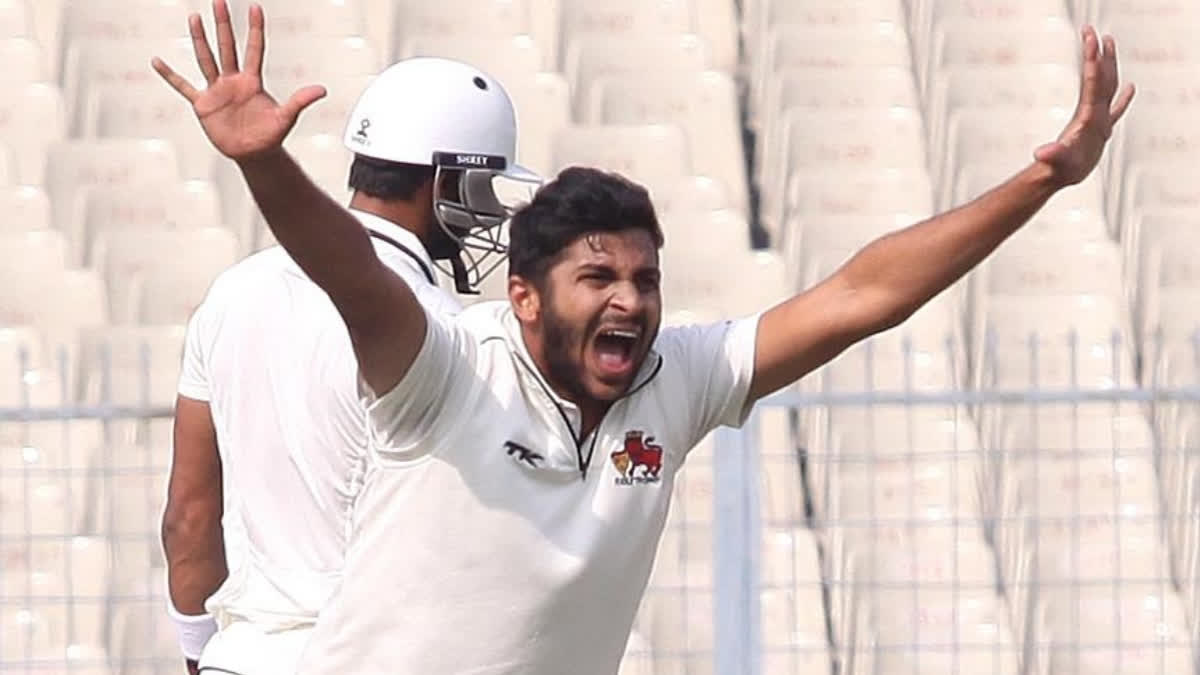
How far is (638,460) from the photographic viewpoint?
300 centimetres

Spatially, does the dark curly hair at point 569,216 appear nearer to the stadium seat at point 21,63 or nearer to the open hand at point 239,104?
Result: the open hand at point 239,104

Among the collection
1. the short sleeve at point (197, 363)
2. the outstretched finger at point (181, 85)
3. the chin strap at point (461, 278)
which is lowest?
the short sleeve at point (197, 363)

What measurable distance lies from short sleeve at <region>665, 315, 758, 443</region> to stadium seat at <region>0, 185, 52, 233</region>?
354 centimetres

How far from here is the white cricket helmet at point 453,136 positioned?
3.34 meters

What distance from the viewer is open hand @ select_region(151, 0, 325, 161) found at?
Result: 2.61 meters

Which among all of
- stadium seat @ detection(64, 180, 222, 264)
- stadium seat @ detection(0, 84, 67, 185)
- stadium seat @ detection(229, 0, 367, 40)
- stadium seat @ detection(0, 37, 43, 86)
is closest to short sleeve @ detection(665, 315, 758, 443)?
stadium seat @ detection(64, 180, 222, 264)

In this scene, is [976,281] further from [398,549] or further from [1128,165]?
[398,549]

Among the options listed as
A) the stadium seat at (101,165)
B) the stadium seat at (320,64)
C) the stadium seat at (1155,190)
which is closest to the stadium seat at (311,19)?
the stadium seat at (320,64)

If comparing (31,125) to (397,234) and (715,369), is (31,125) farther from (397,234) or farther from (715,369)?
(715,369)

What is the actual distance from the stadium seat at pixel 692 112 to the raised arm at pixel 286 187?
4.42m

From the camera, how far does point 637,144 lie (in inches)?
265

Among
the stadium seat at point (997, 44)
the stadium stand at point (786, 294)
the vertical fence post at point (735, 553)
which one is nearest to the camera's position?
the vertical fence post at point (735, 553)

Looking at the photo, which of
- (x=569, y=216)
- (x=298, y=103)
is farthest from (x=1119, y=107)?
(x=298, y=103)

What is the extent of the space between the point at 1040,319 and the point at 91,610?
2.50 m
